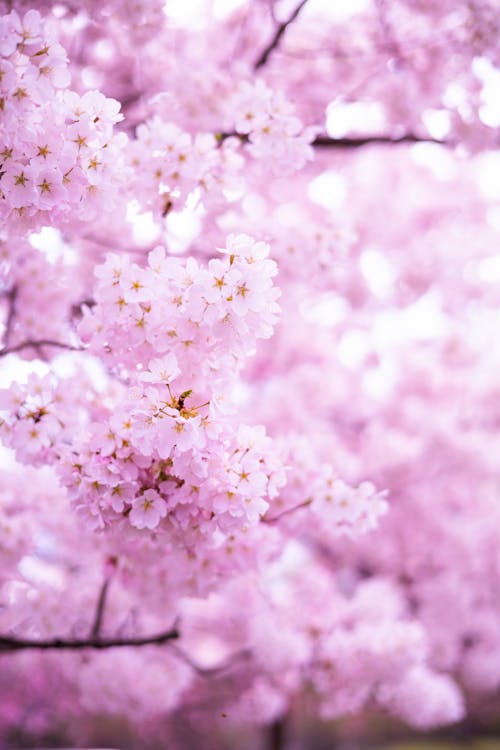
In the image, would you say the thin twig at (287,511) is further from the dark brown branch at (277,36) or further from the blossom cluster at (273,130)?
the dark brown branch at (277,36)

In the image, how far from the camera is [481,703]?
33.3ft

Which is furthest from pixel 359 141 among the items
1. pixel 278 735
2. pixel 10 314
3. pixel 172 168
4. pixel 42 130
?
pixel 278 735

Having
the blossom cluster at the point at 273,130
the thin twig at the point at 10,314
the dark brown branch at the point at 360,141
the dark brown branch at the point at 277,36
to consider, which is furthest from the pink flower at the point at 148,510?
the dark brown branch at the point at 277,36

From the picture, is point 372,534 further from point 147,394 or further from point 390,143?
point 147,394

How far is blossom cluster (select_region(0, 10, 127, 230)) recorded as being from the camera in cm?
207

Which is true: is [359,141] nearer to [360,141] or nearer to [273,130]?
[360,141]

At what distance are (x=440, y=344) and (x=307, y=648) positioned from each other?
4.61 metres

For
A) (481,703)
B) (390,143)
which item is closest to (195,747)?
(481,703)

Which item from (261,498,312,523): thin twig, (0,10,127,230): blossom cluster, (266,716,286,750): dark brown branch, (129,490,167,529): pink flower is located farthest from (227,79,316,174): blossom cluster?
(266,716,286,750): dark brown branch

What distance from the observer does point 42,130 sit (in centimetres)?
214

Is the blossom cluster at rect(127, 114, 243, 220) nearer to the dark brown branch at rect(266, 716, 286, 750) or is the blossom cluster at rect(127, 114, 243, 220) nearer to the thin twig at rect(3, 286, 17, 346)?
the thin twig at rect(3, 286, 17, 346)

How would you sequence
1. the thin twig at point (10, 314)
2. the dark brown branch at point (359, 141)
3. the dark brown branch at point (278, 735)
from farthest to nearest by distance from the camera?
1. the dark brown branch at point (278, 735)
2. the dark brown branch at point (359, 141)
3. the thin twig at point (10, 314)

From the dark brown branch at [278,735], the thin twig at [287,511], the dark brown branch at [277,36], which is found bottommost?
the dark brown branch at [278,735]

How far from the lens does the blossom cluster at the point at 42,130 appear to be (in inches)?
81.4
